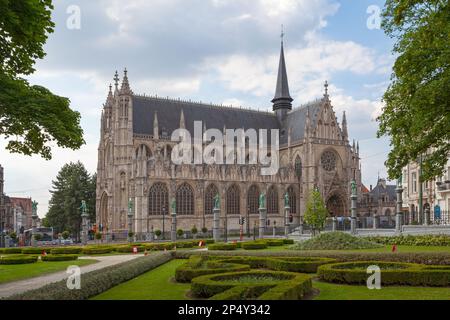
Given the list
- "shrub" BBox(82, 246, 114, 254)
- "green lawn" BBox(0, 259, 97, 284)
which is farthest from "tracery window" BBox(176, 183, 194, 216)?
"green lawn" BBox(0, 259, 97, 284)

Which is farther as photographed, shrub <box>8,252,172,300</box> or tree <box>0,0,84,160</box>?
tree <box>0,0,84,160</box>

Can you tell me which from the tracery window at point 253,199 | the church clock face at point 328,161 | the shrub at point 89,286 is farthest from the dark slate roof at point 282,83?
the shrub at point 89,286

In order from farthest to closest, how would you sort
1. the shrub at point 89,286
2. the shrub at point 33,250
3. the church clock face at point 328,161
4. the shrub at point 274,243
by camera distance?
the church clock face at point 328,161 < the shrub at point 274,243 < the shrub at point 33,250 < the shrub at point 89,286

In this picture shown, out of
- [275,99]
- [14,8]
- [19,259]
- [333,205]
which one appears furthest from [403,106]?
[275,99]

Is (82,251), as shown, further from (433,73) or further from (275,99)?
(275,99)

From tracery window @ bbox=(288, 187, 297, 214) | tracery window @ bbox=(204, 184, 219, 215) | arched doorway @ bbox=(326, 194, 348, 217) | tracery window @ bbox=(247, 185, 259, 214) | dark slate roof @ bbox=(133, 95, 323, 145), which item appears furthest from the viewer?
arched doorway @ bbox=(326, 194, 348, 217)

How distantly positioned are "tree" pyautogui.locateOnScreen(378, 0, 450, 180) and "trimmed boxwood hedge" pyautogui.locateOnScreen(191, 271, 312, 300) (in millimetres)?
9975

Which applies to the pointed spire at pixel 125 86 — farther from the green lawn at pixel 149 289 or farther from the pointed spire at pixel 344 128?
the green lawn at pixel 149 289

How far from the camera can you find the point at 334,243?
2881cm

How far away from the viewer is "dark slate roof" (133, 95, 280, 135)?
3071 inches

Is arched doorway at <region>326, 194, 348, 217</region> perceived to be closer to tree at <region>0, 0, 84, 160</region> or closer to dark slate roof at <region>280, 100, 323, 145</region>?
dark slate roof at <region>280, 100, 323, 145</region>

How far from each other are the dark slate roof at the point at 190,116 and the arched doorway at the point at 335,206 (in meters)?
16.9

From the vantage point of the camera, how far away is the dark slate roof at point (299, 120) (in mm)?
Answer: 86562

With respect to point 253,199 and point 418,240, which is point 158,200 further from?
point 418,240
